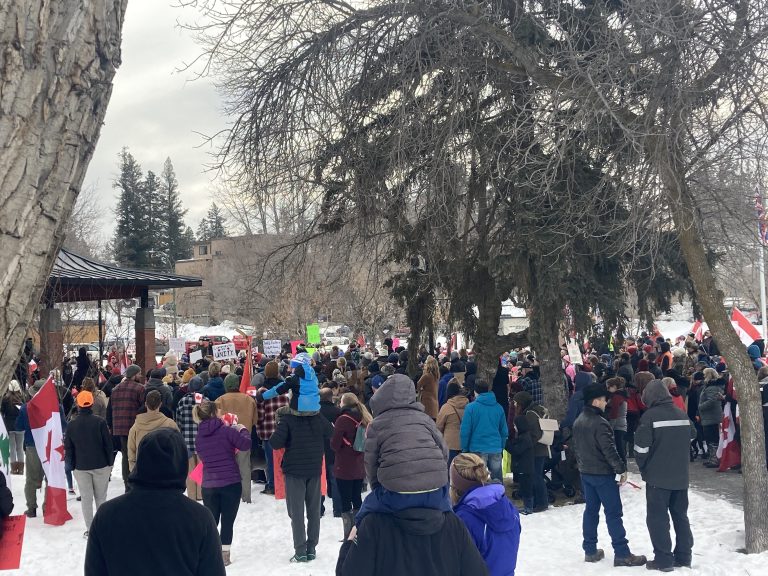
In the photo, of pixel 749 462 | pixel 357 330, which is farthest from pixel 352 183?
pixel 357 330

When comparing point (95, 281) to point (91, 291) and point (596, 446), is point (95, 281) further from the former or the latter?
point (596, 446)

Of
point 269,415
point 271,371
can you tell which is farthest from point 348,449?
point 271,371

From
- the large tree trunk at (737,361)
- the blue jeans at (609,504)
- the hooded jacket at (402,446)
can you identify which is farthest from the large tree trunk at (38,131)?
the large tree trunk at (737,361)

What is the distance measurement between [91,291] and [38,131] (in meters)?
20.1

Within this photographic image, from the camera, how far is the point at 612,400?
1122 centimetres

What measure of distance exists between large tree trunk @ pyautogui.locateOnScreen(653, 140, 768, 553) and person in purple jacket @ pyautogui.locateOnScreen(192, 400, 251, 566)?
5.13 m

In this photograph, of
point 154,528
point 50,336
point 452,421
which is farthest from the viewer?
point 50,336

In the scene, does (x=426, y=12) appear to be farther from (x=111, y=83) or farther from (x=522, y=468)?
(x=111, y=83)

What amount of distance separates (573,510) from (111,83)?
30.1ft

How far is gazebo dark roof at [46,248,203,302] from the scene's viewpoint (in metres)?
17.1

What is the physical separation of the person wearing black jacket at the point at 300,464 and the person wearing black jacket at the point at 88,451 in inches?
97.9

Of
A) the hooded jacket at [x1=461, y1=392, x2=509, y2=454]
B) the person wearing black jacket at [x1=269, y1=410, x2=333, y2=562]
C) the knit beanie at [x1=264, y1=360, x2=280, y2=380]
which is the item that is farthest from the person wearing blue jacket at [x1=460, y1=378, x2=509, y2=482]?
the knit beanie at [x1=264, y1=360, x2=280, y2=380]

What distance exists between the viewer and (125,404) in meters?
10.8

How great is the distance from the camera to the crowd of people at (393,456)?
343 cm
